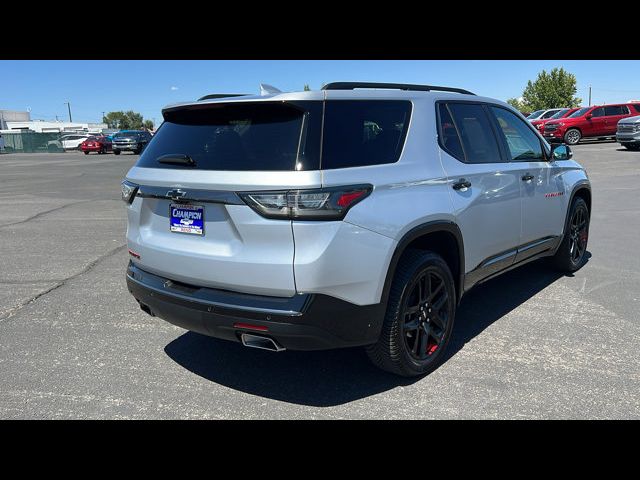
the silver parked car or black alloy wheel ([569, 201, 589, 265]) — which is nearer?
black alloy wheel ([569, 201, 589, 265])

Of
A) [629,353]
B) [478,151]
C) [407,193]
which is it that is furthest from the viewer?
[478,151]

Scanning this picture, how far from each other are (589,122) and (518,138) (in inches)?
979

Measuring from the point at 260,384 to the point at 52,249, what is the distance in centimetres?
517

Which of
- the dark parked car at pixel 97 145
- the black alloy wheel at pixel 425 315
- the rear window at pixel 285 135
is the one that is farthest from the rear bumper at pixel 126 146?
the black alloy wheel at pixel 425 315

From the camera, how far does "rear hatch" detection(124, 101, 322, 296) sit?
270cm

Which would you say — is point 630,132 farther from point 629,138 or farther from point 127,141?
point 127,141

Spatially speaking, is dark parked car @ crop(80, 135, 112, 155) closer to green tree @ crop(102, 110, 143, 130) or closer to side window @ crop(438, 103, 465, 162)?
side window @ crop(438, 103, 465, 162)

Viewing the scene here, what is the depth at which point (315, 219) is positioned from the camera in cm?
265

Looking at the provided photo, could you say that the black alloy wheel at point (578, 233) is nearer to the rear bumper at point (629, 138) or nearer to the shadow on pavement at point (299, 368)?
the shadow on pavement at point (299, 368)

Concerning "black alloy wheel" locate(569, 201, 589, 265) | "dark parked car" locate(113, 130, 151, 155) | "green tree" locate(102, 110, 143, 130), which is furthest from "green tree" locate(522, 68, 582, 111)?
"green tree" locate(102, 110, 143, 130)

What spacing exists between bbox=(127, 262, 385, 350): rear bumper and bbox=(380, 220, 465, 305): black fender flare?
16 centimetres

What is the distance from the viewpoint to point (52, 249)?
7203 mm
